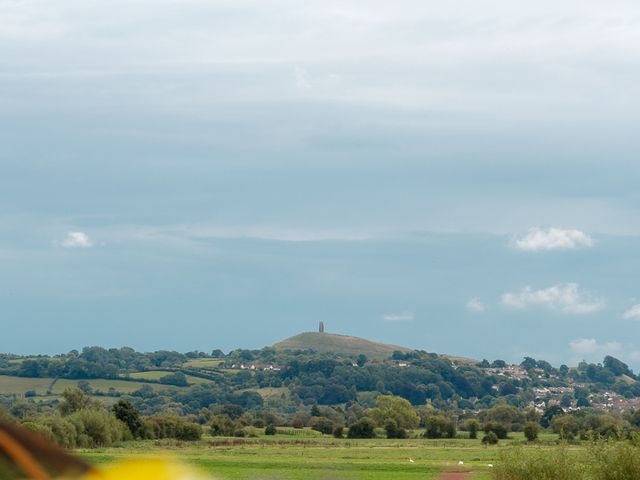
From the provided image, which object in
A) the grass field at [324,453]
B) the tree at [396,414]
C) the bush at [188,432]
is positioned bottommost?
the grass field at [324,453]

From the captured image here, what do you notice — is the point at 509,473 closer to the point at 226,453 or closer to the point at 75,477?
the point at 75,477

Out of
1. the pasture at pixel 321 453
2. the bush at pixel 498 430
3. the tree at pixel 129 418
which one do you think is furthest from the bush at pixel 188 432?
the bush at pixel 498 430

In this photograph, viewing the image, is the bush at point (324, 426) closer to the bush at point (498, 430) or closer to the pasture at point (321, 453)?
the pasture at point (321, 453)

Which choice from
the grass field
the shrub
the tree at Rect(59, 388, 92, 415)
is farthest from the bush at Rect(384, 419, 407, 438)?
the shrub

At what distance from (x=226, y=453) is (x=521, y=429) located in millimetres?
88207

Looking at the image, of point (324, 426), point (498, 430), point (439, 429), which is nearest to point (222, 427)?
point (324, 426)

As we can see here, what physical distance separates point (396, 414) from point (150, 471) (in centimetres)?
18951

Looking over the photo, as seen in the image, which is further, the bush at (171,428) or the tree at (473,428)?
the tree at (473,428)

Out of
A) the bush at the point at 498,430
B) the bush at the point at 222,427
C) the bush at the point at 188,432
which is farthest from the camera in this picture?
the bush at the point at 498,430

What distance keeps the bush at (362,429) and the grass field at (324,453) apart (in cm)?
512

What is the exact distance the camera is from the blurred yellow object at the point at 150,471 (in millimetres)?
1229

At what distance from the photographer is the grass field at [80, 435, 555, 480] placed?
87.1 m

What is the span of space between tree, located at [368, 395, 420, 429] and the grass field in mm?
23990

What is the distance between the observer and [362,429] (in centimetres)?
16575
